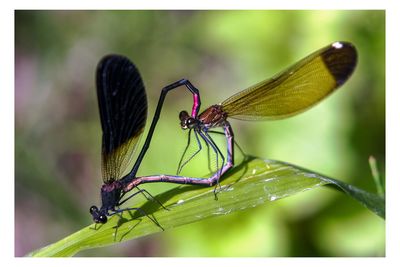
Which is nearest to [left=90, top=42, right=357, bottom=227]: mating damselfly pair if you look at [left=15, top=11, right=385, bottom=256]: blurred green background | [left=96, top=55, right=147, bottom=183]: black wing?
[left=96, top=55, right=147, bottom=183]: black wing

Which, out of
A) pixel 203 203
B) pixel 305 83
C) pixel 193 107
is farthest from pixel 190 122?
pixel 305 83

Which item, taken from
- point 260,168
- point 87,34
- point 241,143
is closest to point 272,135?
point 241,143

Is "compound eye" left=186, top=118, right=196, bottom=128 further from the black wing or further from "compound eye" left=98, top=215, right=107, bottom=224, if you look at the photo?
"compound eye" left=98, top=215, right=107, bottom=224

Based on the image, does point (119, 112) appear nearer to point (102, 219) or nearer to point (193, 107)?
point (193, 107)

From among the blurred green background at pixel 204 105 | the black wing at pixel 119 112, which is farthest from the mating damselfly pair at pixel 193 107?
the blurred green background at pixel 204 105

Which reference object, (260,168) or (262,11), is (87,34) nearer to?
(262,11)

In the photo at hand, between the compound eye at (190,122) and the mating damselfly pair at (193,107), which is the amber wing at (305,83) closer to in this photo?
the mating damselfly pair at (193,107)
